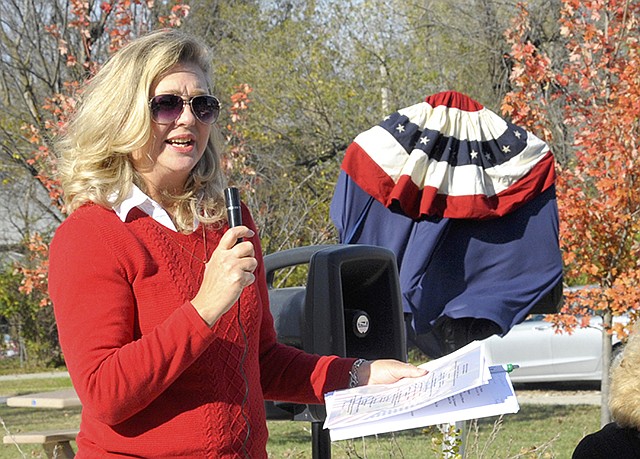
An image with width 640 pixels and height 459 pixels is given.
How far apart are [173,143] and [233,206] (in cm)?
22

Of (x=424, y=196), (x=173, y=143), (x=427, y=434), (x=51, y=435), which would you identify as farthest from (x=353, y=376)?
(x=427, y=434)

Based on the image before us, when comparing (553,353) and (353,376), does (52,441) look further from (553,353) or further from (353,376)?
(553,353)

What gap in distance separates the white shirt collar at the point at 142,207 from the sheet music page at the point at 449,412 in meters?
0.62

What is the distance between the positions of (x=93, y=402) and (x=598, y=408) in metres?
10.7

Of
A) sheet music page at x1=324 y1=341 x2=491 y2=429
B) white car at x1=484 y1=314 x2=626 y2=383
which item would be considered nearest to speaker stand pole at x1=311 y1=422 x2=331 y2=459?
sheet music page at x1=324 y1=341 x2=491 y2=429

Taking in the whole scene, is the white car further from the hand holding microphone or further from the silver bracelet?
the hand holding microphone

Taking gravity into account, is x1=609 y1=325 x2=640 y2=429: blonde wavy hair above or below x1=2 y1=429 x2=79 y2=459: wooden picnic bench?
above

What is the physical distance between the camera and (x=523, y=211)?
532cm

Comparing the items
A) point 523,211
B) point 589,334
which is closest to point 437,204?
point 523,211

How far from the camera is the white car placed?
13289 millimetres

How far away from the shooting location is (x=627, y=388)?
2.78 m

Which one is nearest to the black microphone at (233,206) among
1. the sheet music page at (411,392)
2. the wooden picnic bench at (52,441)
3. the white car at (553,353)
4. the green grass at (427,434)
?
the sheet music page at (411,392)

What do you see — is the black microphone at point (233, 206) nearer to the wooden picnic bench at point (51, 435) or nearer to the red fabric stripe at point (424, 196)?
the red fabric stripe at point (424, 196)

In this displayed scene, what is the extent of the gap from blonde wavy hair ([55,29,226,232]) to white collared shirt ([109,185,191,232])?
0.01 meters
